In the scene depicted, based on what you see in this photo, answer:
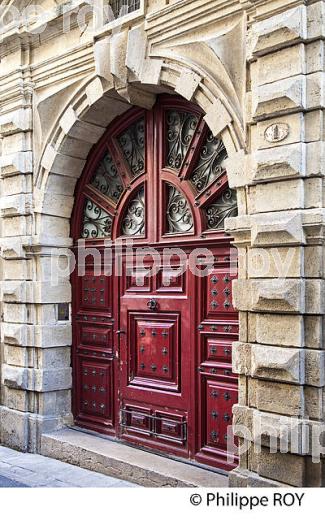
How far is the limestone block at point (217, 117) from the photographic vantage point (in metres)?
4.38

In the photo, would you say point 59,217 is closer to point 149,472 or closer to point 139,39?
point 139,39

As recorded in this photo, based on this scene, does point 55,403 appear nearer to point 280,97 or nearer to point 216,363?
point 216,363

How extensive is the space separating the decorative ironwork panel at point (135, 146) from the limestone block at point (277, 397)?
236 centimetres

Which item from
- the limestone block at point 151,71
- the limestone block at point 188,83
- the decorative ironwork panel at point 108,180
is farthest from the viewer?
the decorative ironwork panel at point 108,180

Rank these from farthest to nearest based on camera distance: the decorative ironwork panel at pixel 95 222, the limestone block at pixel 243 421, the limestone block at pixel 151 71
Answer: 1. the decorative ironwork panel at pixel 95 222
2. the limestone block at pixel 151 71
3. the limestone block at pixel 243 421

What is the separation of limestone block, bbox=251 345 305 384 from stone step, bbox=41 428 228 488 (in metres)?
1.09

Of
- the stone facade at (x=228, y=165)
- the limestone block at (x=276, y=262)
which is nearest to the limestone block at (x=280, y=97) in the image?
the stone facade at (x=228, y=165)

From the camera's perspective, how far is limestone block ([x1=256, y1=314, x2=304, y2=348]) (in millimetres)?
3900

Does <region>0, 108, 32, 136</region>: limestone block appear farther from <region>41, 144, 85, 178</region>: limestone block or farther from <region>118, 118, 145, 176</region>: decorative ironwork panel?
<region>118, 118, 145, 176</region>: decorative ironwork panel

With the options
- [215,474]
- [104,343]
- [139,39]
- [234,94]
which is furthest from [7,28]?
[215,474]

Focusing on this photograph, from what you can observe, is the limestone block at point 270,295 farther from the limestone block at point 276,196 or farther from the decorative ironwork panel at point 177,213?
the decorative ironwork panel at point 177,213

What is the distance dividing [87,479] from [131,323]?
4.71ft

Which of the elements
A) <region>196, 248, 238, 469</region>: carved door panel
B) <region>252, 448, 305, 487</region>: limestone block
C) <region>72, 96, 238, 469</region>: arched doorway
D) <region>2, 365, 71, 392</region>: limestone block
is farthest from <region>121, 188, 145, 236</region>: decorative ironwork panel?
<region>252, 448, 305, 487</region>: limestone block

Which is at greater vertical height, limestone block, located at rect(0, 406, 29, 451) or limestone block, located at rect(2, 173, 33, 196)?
limestone block, located at rect(2, 173, 33, 196)
